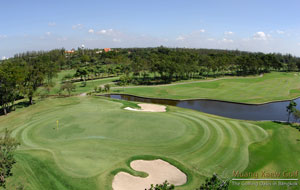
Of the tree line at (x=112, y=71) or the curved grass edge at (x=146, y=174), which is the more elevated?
the tree line at (x=112, y=71)

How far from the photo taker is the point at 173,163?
2628 centimetres

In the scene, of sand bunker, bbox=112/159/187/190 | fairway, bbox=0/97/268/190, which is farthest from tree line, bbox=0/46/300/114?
sand bunker, bbox=112/159/187/190


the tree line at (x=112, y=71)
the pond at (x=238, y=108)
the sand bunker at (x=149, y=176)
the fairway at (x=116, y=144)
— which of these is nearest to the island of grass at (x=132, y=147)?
the fairway at (x=116, y=144)

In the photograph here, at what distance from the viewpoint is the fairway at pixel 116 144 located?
23.6m

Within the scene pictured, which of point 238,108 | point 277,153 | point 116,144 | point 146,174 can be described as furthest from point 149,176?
point 238,108

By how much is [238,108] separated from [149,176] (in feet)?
161

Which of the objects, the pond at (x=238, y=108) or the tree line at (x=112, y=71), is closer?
the pond at (x=238, y=108)

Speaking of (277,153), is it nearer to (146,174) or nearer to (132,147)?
(146,174)

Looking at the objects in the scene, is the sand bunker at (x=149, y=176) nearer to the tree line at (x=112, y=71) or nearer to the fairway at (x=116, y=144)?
the fairway at (x=116, y=144)

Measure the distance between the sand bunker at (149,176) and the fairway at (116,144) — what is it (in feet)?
2.78

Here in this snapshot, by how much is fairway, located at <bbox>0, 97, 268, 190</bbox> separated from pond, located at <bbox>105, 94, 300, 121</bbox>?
1423 cm

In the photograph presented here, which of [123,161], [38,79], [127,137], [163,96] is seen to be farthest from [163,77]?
[123,161]

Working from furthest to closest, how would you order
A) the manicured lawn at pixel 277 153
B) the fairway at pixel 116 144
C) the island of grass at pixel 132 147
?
the manicured lawn at pixel 277 153 → the fairway at pixel 116 144 → the island of grass at pixel 132 147

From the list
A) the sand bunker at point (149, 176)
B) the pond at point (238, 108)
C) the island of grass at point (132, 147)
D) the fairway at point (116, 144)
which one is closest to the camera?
the sand bunker at point (149, 176)
